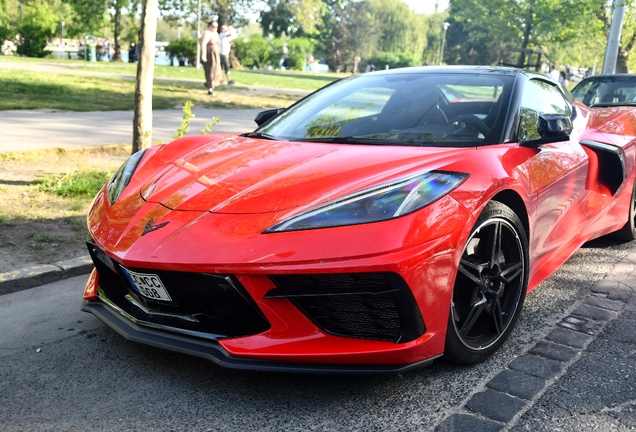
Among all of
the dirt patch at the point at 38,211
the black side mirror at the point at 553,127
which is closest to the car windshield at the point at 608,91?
the black side mirror at the point at 553,127

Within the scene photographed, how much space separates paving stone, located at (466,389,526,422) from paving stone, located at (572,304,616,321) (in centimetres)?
121

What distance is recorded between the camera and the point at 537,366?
2.85m

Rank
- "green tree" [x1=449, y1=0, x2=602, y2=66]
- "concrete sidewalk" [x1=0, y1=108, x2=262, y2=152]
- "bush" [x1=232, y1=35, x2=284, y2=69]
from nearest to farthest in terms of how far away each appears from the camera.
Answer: "concrete sidewalk" [x1=0, y1=108, x2=262, y2=152] < "green tree" [x1=449, y1=0, x2=602, y2=66] < "bush" [x1=232, y1=35, x2=284, y2=69]

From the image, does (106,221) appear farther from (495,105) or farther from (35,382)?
(495,105)

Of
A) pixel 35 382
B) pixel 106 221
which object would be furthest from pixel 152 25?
pixel 35 382

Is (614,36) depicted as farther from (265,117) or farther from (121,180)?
(121,180)

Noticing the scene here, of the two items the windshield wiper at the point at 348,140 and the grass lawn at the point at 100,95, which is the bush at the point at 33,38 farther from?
the windshield wiper at the point at 348,140

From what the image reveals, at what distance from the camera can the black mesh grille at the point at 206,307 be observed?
2381 millimetres

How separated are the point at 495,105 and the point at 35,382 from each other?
264 centimetres

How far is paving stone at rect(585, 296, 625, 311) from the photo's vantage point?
3668 mm

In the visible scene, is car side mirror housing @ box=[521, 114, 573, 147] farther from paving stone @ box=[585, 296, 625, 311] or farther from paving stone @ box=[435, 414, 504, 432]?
paving stone @ box=[435, 414, 504, 432]

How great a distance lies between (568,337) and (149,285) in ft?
6.76

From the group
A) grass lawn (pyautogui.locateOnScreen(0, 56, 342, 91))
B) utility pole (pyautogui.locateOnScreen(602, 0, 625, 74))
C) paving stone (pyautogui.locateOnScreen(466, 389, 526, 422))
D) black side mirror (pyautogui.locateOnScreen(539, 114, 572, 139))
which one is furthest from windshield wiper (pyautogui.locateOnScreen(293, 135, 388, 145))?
grass lawn (pyautogui.locateOnScreen(0, 56, 342, 91))

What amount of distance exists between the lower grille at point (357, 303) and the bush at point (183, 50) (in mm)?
35087
